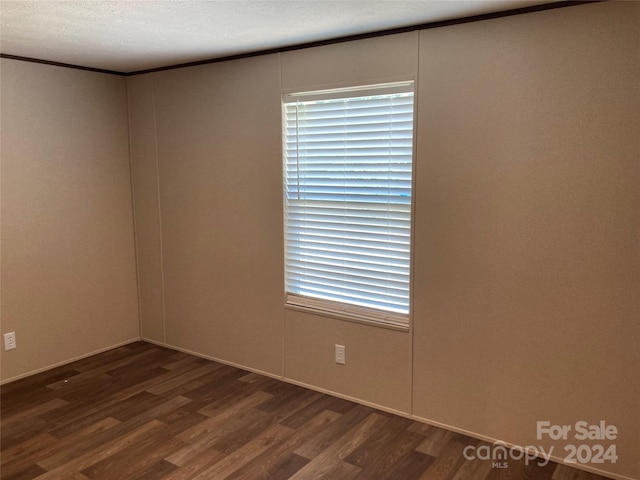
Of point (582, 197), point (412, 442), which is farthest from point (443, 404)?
point (582, 197)

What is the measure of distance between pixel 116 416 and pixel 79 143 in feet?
7.01

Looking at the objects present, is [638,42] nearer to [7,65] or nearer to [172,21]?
[172,21]

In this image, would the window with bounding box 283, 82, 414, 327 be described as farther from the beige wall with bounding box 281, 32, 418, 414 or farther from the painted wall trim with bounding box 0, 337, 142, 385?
the painted wall trim with bounding box 0, 337, 142, 385

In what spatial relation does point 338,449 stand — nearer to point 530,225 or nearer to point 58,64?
point 530,225

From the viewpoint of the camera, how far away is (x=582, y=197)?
2.55 m

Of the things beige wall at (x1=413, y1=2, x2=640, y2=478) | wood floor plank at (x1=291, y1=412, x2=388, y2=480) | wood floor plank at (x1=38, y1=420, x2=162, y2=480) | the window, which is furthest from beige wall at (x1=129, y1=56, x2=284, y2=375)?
beige wall at (x1=413, y1=2, x2=640, y2=478)

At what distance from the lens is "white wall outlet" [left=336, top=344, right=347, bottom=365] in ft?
11.3

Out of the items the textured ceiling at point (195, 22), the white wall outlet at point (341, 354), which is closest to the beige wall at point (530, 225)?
the textured ceiling at point (195, 22)

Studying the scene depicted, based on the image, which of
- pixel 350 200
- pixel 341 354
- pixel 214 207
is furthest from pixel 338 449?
pixel 214 207

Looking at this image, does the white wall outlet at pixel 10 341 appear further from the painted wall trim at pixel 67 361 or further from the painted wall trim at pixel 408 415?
the painted wall trim at pixel 408 415

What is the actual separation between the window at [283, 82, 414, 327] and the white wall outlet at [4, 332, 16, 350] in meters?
2.03

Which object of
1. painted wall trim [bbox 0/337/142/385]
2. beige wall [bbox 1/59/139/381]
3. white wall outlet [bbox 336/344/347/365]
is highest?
beige wall [bbox 1/59/139/381]

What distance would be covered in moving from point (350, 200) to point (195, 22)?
1.37 metres

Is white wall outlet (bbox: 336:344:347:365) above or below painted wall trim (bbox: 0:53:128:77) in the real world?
below
